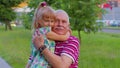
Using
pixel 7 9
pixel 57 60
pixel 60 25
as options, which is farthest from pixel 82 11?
pixel 7 9

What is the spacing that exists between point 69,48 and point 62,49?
2.3 inches

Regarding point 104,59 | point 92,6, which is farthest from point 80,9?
point 104,59

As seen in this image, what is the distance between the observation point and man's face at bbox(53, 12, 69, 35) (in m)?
2.86

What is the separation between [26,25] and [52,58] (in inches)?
1108

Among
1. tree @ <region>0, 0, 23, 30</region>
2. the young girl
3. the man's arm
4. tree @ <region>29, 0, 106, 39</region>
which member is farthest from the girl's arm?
tree @ <region>0, 0, 23, 30</region>

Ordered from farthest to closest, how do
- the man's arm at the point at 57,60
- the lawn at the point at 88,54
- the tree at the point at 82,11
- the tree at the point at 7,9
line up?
the tree at the point at 7,9
the tree at the point at 82,11
the lawn at the point at 88,54
the man's arm at the point at 57,60

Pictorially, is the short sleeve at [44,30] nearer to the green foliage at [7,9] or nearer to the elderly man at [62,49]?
the elderly man at [62,49]

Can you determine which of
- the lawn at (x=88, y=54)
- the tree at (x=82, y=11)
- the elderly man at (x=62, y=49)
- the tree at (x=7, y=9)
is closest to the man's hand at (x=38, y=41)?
the elderly man at (x=62, y=49)

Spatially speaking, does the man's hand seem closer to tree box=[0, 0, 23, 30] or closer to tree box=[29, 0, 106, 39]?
tree box=[29, 0, 106, 39]

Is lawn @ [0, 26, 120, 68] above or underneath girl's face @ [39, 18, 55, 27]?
underneath

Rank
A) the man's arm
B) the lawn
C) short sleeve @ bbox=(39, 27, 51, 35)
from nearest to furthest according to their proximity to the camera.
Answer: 1. the man's arm
2. short sleeve @ bbox=(39, 27, 51, 35)
3. the lawn

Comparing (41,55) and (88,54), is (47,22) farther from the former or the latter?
(88,54)

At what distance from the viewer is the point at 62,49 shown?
2812 mm

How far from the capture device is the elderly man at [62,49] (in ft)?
8.91
